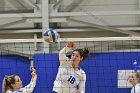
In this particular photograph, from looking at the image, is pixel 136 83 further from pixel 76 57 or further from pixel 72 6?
pixel 72 6

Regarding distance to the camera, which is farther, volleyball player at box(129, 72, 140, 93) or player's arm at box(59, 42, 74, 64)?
→ volleyball player at box(129, 72, 140, 93)

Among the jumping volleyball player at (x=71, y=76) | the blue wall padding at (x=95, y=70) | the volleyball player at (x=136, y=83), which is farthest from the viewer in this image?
the blue wall padding at (x=95, y=70)

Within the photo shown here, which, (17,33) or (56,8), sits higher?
(56,8)

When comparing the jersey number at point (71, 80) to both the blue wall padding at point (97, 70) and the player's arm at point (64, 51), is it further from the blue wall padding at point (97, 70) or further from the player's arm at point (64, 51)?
the blue wall padding at point (97, 70)

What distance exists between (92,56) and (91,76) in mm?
377

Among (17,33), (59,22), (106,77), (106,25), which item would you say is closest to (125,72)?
(106,77)

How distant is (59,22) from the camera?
669 cm

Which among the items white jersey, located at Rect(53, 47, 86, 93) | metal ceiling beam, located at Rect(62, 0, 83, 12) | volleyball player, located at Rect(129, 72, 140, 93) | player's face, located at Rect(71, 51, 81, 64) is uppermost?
metal ceiling beam, located at Rect(62, 0, 83, 12)

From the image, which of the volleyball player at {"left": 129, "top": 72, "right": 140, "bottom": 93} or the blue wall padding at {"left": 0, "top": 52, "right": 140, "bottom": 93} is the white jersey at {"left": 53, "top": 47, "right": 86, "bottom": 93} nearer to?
the volleyball player at {"left": 129, "top": 72, "right": 140, "bottom": 93}

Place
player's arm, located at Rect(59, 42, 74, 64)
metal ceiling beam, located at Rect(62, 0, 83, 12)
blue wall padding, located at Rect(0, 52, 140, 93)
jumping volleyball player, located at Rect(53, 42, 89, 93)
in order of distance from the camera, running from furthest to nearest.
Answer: metal ceiling beam, located at Rect(62, 0, 83, 12)
blue wall padding, located at Rect(0, 52, 140, 93)
jumping volleyball player, located at Rect(53, 42, 89, 93)
player's arm, located at Rect(59, 42, 74, 64)

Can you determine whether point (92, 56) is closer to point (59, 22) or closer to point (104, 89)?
point (104, 89)

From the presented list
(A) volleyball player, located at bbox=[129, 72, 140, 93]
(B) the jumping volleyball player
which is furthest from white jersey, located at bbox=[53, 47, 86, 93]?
(A) volleyball player, located at bbox=[129, 72, 140, 93]

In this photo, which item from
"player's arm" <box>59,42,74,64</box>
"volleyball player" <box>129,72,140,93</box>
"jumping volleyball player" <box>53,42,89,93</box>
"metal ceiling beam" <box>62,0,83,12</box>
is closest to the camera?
"player's arm" <box>59,42,74,64</box>

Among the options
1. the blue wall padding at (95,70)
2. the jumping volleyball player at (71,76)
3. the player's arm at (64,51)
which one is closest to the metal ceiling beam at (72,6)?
the blue wall padding at (95,70)
